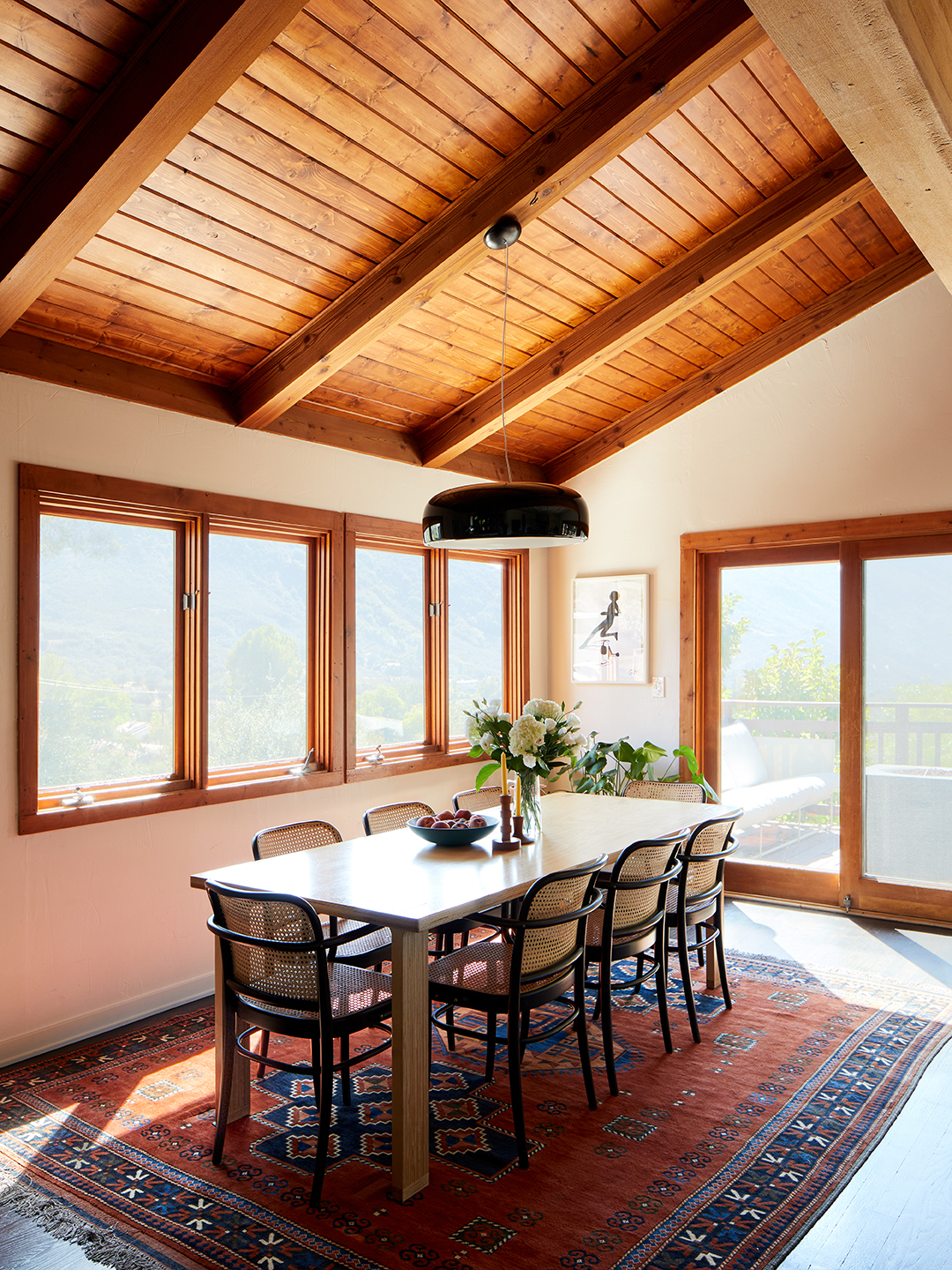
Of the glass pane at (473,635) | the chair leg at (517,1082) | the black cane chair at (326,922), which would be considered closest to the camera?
the chair leg at (517,1082)

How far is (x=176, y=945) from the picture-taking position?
4.09 meters

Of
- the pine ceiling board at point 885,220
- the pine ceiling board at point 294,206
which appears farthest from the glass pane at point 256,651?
the pine ceiling board at point 885,220

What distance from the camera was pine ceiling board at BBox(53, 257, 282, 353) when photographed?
340 cm

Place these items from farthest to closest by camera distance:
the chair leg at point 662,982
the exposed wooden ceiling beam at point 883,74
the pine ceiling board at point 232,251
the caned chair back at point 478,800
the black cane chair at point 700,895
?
the caned chair back at point 478,800 < the black cane chair at point 700,895 < the chair leg at point 662,982 < the pine ceiling board at point 232,251 < the exposed wooden ceiling beam at point 883,74

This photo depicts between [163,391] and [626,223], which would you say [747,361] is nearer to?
[626,223]

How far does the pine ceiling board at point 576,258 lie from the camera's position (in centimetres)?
401

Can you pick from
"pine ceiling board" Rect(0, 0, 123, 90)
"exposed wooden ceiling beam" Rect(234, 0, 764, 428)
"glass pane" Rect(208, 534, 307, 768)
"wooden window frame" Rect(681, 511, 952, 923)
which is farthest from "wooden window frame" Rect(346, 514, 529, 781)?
"pine ceiling board" Rect(0, 0, 123, 90)

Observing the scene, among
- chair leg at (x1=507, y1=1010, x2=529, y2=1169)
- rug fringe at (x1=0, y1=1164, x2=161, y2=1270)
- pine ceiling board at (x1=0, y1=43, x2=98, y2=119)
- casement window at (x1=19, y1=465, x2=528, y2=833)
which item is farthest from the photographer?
casement window at (x1=19, y1=465, x2=528, y2=833)

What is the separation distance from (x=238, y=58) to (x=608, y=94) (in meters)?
1.38

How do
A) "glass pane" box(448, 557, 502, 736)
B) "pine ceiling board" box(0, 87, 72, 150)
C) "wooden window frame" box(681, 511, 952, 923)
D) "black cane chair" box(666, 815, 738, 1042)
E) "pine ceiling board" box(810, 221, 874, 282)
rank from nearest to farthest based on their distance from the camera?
"pine ceiling board" box(0, 87, 72, 150)
"black cane chair" box(666, 815, 738, 1042)
"pine ceiling board" box(810, 221, 874, 282)
"wooden window frame" box(681, 511, 952, 923)
"glass pane" box(448, 557, 502, 736)

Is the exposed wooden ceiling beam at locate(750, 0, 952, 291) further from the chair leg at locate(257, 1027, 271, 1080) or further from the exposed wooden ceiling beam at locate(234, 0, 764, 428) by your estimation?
the chair leg at locate(257, 1027, 271, 1080)

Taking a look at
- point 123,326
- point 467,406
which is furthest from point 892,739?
point 123,326

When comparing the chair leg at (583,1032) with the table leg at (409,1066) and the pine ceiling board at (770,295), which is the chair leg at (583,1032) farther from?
the pine ceiling board at (770,295)

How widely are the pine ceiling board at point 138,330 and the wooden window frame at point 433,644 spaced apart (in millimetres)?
1152
